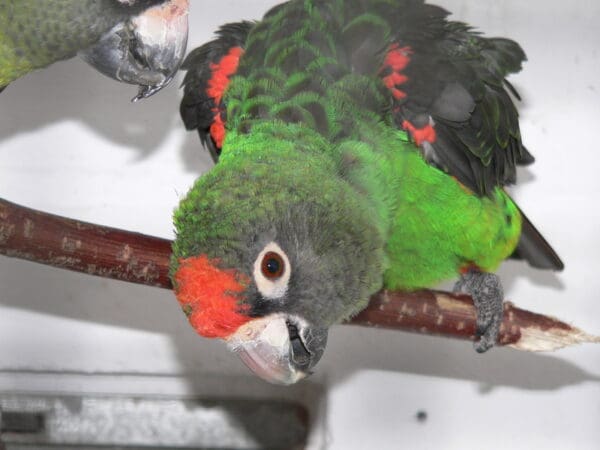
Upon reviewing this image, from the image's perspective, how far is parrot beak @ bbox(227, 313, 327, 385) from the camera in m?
1.82

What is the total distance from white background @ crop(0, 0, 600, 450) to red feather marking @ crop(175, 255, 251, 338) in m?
1.31

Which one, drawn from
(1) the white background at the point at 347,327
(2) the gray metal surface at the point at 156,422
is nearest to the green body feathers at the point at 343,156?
(1) the white background at the point at 347,327

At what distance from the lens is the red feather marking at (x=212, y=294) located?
1731mm

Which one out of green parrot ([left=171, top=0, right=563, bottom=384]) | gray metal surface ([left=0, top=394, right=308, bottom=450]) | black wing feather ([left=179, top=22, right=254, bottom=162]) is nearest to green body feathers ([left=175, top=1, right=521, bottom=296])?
green parrot ([left=171, top=0, right=563, bottom=384])

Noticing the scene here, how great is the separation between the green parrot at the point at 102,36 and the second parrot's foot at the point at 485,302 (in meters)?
1.04

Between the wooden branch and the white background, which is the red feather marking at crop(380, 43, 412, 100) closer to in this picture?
the wooden branch

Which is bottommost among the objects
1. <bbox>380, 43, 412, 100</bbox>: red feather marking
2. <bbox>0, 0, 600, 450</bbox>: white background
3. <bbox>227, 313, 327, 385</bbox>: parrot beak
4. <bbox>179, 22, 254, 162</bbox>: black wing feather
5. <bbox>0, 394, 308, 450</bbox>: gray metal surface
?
<bbox>0, 394, 308, 450</bbox>: gray metal surface

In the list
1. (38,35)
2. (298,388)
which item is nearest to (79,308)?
(298,388)

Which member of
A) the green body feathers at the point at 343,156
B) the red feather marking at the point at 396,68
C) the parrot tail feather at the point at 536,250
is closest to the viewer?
the green body feathers at the point at 343,156

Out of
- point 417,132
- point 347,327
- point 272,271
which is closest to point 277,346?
point 272,271

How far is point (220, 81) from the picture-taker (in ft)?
7.96

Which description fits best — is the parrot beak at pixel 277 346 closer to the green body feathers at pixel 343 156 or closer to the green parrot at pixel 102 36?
the green body feathers at pixel 343 156

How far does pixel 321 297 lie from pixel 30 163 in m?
1.52

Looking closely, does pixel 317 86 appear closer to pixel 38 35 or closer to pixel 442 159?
pixel 442 159
